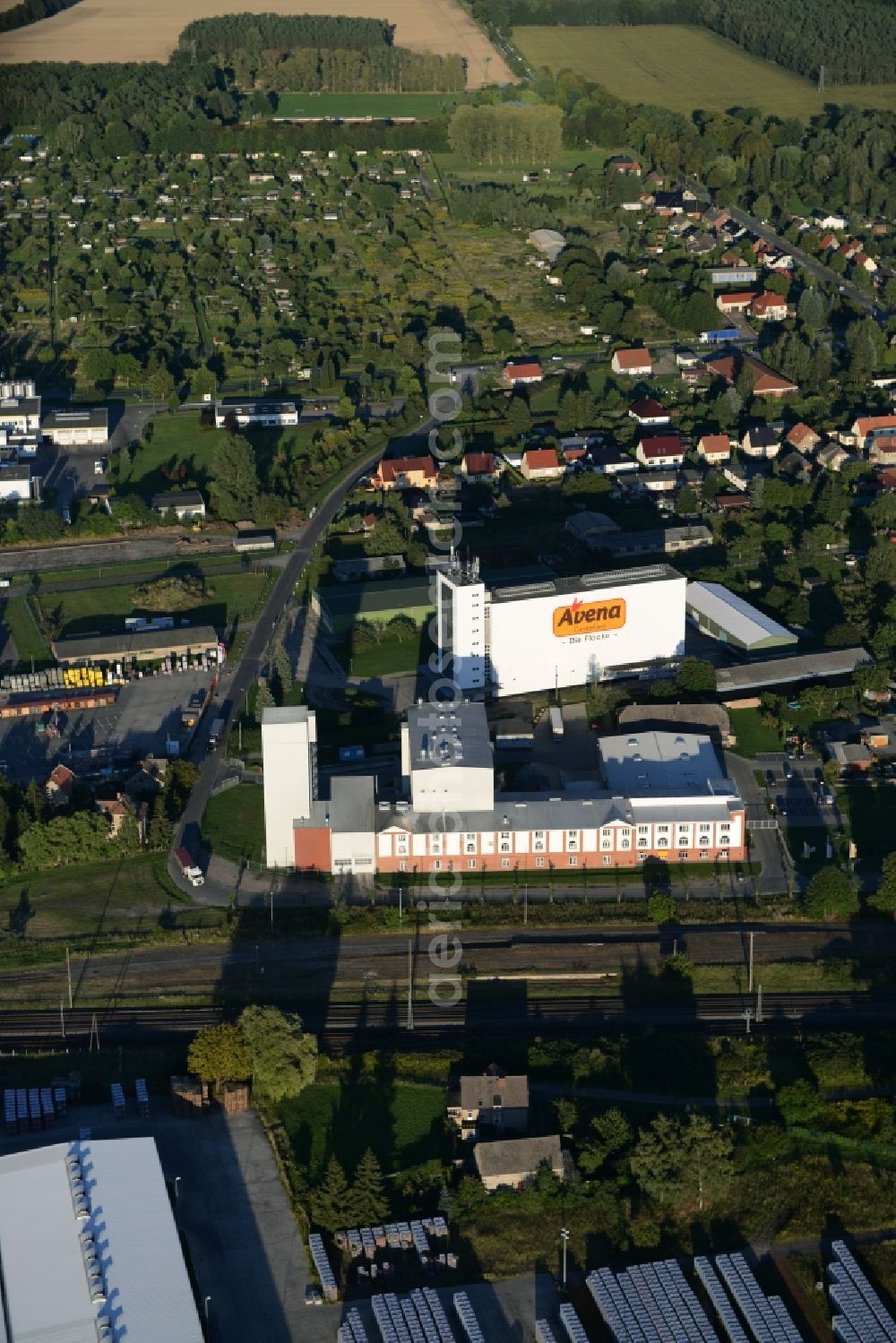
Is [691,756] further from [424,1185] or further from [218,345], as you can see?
[218,345]

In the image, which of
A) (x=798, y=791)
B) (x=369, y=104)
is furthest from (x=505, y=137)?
(x=798, y=791)

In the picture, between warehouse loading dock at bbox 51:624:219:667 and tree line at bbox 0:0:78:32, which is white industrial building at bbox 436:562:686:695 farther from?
tree line at bbox 0:0:78:32

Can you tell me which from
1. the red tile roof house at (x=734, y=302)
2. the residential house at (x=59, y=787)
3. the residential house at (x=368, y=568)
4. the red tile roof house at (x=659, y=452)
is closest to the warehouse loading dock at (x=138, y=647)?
the residential house at (x=368, y=568)

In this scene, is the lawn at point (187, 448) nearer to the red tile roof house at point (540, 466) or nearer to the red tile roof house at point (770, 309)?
the red tile roof house at point (540, 466)

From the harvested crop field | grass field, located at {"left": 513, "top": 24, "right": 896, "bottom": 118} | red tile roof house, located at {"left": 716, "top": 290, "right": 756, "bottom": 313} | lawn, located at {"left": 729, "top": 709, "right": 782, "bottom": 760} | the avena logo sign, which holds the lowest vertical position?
lawn, located at {"left": 729, "top": 709, "right": 782, "bottom": 760}

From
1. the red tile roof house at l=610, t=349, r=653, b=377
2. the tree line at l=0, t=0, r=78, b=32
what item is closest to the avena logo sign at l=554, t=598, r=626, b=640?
the red tile roof house at l=610, t=349, r=653, b=377

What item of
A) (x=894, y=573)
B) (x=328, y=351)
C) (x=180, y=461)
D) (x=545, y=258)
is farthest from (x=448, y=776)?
(x=545, y=258)

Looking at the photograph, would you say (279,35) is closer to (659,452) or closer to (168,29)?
(168,29)
